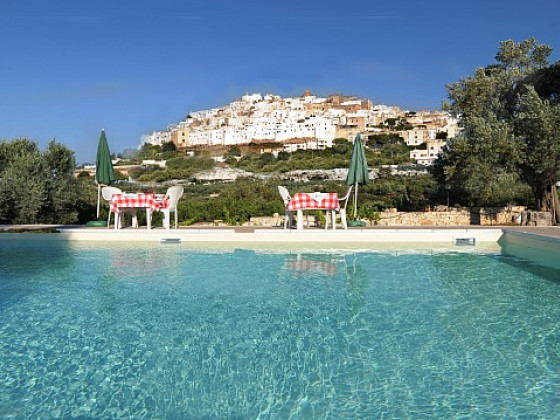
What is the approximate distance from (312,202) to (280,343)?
5.09 m

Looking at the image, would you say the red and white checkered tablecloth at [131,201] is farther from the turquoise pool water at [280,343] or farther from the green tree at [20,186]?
the turquoise pool water at [280,343]

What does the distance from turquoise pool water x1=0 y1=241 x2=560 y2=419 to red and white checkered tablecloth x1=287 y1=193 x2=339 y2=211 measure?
2.59 metres

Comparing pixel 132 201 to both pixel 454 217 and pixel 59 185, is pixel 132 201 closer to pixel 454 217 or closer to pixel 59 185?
pixel 59 185

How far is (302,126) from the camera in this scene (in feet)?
297

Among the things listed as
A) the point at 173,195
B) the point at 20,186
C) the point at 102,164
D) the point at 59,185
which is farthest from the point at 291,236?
the point at 20,186

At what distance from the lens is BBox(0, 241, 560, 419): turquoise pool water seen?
231cm

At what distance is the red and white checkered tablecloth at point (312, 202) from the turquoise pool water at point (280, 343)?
2587 millimetres

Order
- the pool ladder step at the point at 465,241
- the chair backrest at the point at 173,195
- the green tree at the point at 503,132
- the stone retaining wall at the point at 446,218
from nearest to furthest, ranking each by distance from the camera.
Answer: the pool ladder step at the point at 465,241
the chair backrest at the point at 173,195
the green tree at the point at 503,132
the stone retaining wall at the point at 446,218

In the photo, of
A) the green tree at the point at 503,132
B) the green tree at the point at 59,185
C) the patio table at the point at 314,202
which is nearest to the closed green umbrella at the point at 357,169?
the patio table at the point at 314,202

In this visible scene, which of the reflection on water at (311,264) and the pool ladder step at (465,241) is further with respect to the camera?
the pool ladder step at (465,241)

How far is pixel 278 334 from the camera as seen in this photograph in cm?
332

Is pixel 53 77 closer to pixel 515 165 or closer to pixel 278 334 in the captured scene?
A: pixel 515 165

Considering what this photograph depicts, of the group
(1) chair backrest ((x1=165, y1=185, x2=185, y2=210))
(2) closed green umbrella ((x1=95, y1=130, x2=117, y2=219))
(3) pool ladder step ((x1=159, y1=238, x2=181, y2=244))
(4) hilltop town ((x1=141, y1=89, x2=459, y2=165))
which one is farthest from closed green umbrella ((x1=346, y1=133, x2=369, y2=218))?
(4) hilltop town ((x1=141, y1=89, x2=459, y2=165))

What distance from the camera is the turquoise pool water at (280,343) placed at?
2.31 metres
